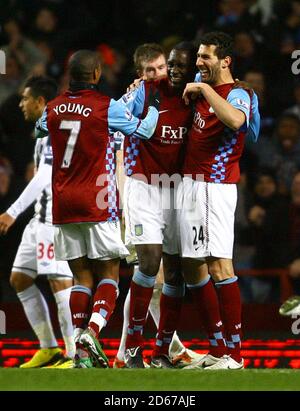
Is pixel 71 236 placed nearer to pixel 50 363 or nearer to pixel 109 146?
pixel 109 146

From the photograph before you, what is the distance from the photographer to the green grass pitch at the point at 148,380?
7199 millimetres

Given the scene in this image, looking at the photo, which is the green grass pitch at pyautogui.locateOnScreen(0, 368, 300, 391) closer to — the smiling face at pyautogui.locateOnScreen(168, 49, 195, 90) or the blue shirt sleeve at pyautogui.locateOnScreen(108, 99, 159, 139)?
the blue shirt sleeve at pyautogui.locateOnScreen(108, 99, 159, 139)

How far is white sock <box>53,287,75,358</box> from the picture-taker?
33.1 ft

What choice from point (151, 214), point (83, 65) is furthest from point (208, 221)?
point (83, 65)

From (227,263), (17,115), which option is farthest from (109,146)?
(17,115)

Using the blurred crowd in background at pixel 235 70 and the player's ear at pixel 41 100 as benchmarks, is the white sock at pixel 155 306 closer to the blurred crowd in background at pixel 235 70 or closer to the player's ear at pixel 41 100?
the player's ear at pixel 41 100

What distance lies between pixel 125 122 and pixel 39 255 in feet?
7.62

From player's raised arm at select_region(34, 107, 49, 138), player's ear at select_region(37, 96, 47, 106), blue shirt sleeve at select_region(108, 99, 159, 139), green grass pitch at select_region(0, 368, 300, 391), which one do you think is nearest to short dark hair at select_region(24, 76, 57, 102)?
player's ear at select_region(37, 96, 47, 106)

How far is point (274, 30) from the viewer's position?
1485cm

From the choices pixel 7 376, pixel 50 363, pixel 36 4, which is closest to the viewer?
pixel 7 376

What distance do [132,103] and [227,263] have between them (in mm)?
1223

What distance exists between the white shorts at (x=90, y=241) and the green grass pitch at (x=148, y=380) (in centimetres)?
102

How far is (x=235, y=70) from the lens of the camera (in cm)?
1436

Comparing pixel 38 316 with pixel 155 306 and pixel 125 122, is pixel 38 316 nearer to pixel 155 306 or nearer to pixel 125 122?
pixel 155 306
